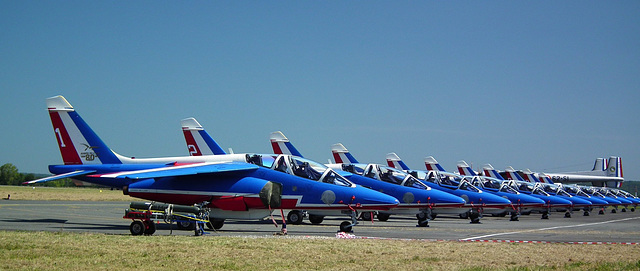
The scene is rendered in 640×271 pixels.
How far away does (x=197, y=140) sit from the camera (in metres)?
31.5

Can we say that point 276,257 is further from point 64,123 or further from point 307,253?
point 64,123

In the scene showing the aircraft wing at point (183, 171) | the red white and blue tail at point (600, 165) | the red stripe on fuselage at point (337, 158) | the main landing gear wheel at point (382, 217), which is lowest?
the main landing gear wheel at point (382, 217)

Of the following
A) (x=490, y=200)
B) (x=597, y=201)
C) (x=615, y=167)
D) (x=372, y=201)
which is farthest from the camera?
(x=615, y=167)

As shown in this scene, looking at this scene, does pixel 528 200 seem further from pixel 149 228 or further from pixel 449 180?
pixel 149 228

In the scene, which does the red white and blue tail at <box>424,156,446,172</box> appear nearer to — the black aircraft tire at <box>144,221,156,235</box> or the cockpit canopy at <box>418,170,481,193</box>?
the cockpit canopy at <box>418,170,481,193</box>

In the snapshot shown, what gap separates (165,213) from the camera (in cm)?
1441

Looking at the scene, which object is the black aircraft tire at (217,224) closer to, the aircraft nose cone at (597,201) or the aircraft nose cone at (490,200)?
the aircraft nose cone at (490,200)

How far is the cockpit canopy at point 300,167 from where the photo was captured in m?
18.3

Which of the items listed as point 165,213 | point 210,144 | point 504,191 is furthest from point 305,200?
point 504,191

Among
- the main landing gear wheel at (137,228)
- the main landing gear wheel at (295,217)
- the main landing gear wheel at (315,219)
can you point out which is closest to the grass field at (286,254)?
the main landing gear wheel at (137,228)

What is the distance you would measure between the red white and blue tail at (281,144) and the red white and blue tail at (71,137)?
43.0 feet

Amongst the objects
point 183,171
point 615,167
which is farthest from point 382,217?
point 615,167

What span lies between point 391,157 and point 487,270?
32.0 metres

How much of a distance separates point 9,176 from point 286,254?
399 ft
